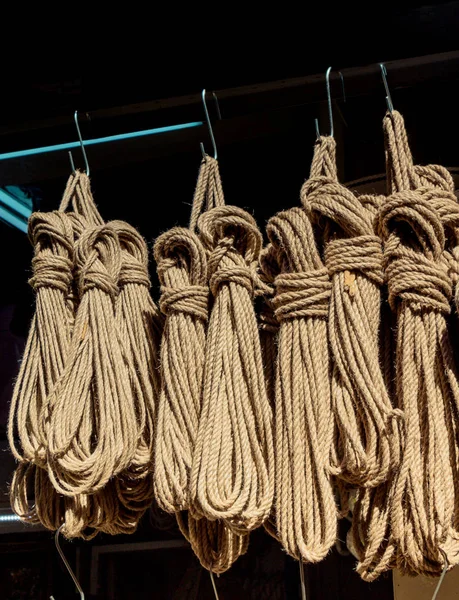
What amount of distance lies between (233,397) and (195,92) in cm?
78

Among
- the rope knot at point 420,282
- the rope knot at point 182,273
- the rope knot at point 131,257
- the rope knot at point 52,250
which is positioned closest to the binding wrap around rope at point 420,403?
the rope knot at point 420,282

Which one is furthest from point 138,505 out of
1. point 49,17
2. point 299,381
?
point 49,17

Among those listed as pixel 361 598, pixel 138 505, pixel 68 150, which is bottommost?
pixel 361 598

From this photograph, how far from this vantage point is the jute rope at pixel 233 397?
98 centimetres

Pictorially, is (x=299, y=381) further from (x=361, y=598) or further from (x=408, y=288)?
(x=361, y=598)

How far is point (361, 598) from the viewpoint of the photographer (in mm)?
1649

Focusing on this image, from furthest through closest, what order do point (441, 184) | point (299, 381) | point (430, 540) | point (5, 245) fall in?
point (5, 245) < point (441, 184) < point (299, 381) < point (430, 540)

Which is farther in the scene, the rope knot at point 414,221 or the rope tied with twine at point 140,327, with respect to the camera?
the rope tied with twine at point 140,327

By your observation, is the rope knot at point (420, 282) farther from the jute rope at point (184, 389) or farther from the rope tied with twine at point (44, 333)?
the rope tied with twine at point (44, 333)

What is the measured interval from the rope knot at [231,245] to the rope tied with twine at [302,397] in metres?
0.05

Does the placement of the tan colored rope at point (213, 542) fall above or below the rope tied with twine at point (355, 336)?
below

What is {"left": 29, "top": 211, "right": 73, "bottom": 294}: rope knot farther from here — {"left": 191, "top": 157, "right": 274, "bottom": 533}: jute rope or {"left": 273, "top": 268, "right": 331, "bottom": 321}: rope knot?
{"left": 273, "top": 268, "right": 331, "bottom": 321}: rope knot

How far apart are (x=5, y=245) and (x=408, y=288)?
149cm

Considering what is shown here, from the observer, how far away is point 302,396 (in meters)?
1.03
